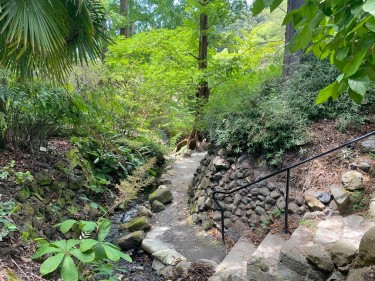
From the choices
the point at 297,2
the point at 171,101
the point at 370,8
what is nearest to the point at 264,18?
the point at 171,101

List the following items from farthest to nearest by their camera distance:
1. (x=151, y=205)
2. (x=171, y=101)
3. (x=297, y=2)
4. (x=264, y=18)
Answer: (x=264, y=18) < (x=171, y=101) < (x=151, y=205) < (x=297, y=2)

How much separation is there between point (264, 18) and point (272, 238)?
21505 millimetres

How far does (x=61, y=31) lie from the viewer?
338cm

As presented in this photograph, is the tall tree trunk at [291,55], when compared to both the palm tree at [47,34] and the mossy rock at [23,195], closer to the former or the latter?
the palm tree at [47,34]

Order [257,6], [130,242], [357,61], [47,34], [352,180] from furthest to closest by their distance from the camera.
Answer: [130,242] → [352,180] → [47,34] → [257,6] → [357,61]

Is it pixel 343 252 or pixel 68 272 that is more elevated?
pixel 68 272

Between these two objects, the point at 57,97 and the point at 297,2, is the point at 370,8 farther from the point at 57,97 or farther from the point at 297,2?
the point at 297,2

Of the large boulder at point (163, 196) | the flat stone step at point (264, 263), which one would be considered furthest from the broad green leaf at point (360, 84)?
the large boulder at point (163, 196)

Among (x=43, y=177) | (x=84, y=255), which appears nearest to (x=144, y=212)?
(x=43, y=177)

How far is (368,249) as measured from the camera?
2.01 metres

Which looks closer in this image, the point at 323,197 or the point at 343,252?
the point at 343,252

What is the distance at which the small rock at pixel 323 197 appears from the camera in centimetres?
323

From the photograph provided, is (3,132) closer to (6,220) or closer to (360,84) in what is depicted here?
(6,220)

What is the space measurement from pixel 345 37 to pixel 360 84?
190 millimetres
